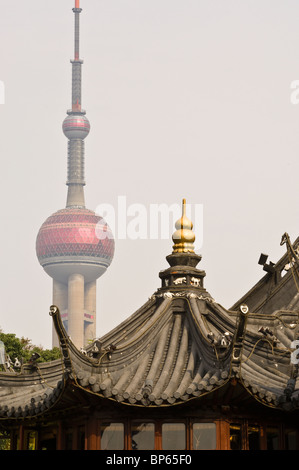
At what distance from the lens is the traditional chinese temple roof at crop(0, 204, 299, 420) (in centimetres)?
2317

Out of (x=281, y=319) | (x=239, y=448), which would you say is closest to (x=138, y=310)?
(x=281, y=319)

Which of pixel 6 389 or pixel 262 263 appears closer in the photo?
pixel 6 389

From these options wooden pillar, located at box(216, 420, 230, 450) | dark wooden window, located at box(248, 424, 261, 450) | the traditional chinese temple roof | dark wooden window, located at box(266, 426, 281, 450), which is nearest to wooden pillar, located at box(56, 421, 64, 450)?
the traditional chinese temple roof

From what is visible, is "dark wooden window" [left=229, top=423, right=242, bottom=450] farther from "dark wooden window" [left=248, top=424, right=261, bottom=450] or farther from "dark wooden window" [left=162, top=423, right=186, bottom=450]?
"dark wooden window" [left=162, top=423, right=186, bottom=450]

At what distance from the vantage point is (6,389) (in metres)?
27.7

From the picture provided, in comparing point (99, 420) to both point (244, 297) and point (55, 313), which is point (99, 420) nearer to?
point (55, 313)

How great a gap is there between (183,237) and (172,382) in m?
5.45

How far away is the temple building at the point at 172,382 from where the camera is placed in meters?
23.3

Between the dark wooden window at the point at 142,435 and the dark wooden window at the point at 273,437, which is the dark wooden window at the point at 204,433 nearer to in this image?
the dark wooden window at the point at 142,435

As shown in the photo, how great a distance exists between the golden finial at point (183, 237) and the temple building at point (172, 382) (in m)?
0.03

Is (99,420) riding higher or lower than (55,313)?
lower

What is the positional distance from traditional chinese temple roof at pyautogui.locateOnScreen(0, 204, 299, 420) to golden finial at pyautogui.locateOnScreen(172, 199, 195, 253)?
25 mm

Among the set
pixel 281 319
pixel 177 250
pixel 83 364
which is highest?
pixel 177 250

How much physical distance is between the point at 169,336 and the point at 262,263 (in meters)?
5.28
